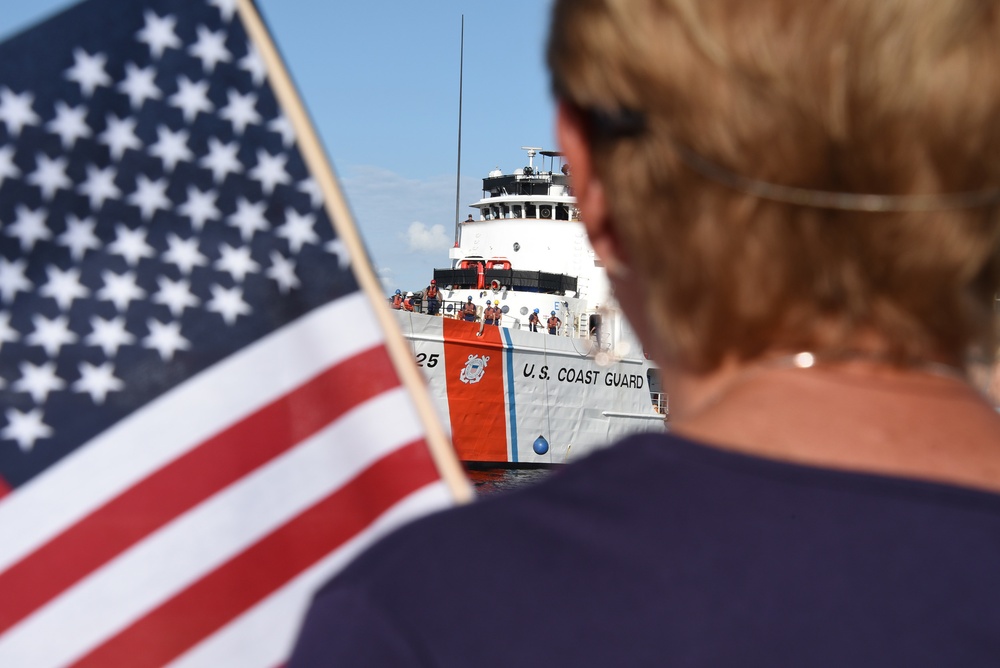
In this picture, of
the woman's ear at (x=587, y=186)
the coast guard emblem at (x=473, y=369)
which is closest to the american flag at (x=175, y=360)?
the woman's ear at (x=587, y=186)

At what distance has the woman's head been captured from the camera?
2.43 feet

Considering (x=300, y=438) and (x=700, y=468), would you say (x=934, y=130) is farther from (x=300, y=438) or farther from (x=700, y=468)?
(x=300, y=438)

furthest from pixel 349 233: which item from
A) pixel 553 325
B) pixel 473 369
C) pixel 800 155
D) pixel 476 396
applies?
pixel 553 325

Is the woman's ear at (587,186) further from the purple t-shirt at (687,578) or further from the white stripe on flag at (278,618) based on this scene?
the white stripe on flag at (278,618)

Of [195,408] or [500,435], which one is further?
[500,435]

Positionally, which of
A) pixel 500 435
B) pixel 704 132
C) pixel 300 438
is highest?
pixel 704 132

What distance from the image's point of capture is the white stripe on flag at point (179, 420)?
147cm

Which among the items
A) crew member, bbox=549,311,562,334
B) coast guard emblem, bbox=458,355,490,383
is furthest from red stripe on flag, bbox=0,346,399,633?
crew member, bbox=549,311,562,334

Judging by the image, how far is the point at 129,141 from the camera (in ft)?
5.24

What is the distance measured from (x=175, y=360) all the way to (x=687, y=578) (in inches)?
41.9

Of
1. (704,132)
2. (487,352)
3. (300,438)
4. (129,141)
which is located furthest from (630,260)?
(487,352)

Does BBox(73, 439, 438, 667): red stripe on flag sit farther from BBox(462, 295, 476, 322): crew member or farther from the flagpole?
BBox(462, 295, 476, 322): crew member

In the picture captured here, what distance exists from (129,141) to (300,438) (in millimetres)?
566

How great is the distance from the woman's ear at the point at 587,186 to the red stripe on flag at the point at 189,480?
697 millimetres
